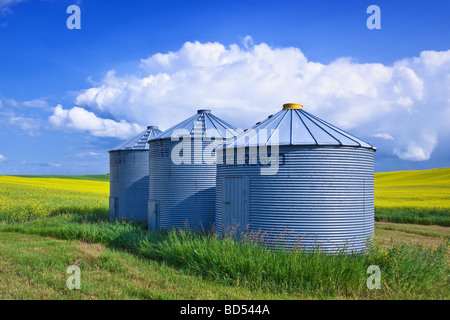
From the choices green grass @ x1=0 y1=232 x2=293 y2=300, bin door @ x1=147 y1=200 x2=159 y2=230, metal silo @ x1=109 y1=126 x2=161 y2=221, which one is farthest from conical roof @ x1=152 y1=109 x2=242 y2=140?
green grass @ x1=0 y1=232 x2=293 y2=300

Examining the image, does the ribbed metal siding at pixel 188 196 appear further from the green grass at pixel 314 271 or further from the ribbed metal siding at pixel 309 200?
the green grass at pixel 314 271

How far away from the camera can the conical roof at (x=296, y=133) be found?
33.4ft

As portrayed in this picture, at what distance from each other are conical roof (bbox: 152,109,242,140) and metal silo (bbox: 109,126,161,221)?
3.31m

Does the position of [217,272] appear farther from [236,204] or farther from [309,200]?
[309,200]

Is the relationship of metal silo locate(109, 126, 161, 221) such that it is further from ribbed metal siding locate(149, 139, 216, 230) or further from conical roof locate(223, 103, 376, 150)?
conical roof locate(223, 103, 376, 150)

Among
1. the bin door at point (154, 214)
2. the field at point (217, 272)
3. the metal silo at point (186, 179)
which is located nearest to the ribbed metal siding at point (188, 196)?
the metal silo at point (186, 179)

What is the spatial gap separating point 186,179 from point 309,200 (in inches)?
241

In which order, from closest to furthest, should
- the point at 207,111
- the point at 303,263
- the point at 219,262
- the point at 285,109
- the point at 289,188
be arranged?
the point at 303,263 < the point at 219,262 < the point at 289,188 < the point at 285,109 < the point at 207,111

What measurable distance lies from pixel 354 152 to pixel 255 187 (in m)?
3.05

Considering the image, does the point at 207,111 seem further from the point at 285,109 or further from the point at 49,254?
the point at 49,254

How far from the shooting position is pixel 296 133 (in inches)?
417

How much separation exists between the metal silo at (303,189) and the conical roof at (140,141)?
8939 millimetres

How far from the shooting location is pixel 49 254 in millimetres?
10602
